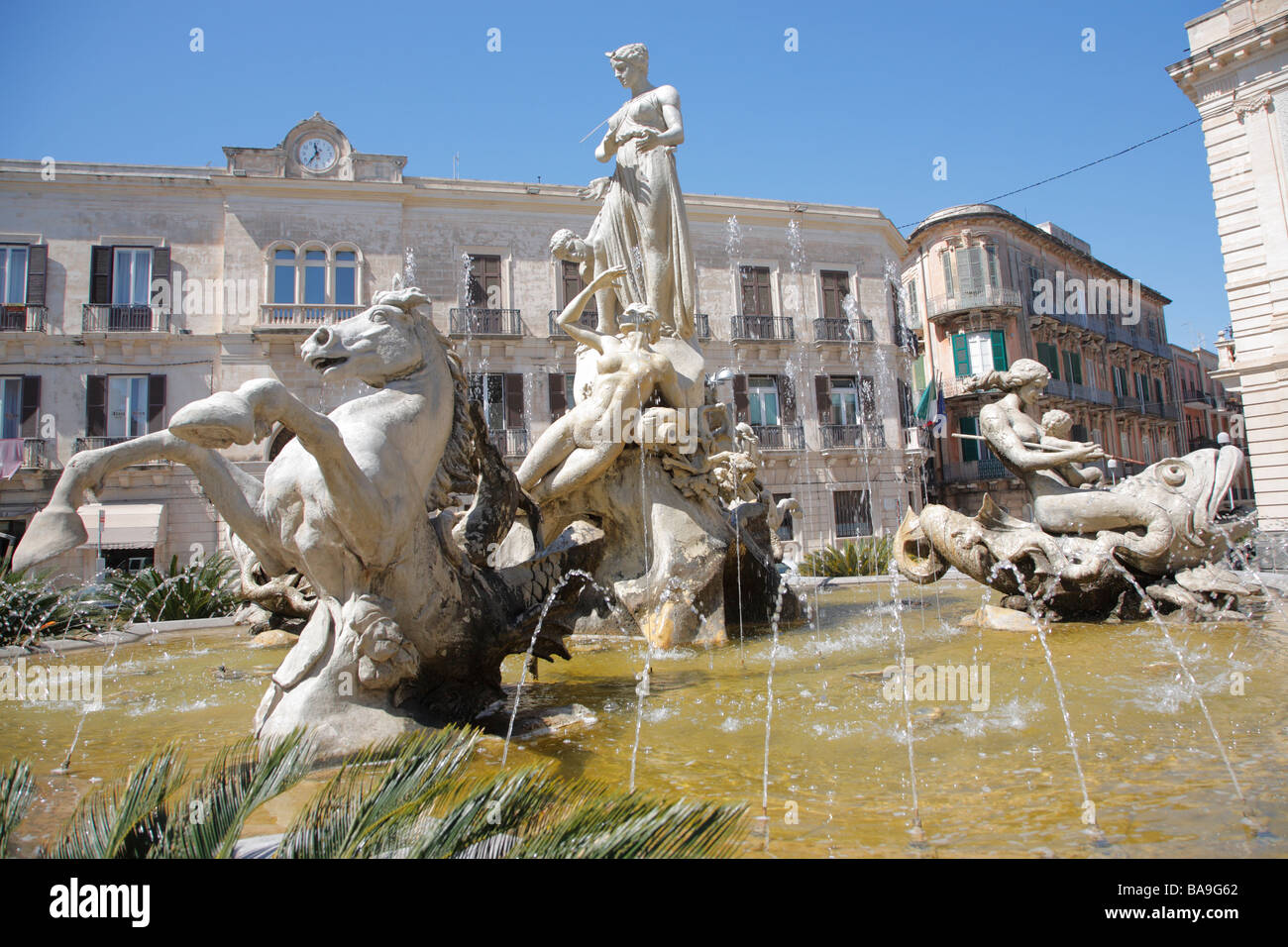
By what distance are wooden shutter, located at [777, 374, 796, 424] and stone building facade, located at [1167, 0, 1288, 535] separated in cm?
1242

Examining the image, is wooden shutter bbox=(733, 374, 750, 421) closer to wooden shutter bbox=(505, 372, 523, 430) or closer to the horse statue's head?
wooden shutter bbox=(505, 372, 523, 430)

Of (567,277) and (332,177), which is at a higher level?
(332,177)

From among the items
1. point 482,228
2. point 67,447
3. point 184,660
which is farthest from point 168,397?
point 184,660

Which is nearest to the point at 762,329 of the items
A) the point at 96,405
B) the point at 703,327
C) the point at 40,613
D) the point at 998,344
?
the point at 703,327

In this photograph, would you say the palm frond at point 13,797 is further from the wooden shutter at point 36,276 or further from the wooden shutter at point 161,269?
the wooden shutter at point 36,276

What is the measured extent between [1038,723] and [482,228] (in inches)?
1004

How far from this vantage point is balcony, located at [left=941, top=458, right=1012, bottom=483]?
33.9 m

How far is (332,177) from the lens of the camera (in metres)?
24.8

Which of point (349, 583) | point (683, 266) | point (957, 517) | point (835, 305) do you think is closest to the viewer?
point (349, 583)

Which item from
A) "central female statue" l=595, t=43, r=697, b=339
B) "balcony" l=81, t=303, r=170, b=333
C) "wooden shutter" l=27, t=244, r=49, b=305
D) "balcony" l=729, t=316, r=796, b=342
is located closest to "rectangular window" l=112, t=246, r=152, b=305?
"balcony" l=81, t=303, r=170, b=333

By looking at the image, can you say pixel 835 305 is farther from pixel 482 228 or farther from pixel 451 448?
pixel 451 448

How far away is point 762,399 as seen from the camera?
1093 inches

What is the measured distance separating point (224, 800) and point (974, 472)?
118 feet

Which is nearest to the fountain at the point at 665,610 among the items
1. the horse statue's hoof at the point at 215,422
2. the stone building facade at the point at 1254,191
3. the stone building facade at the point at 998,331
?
the horse statue's hoof at the point at 215,422
